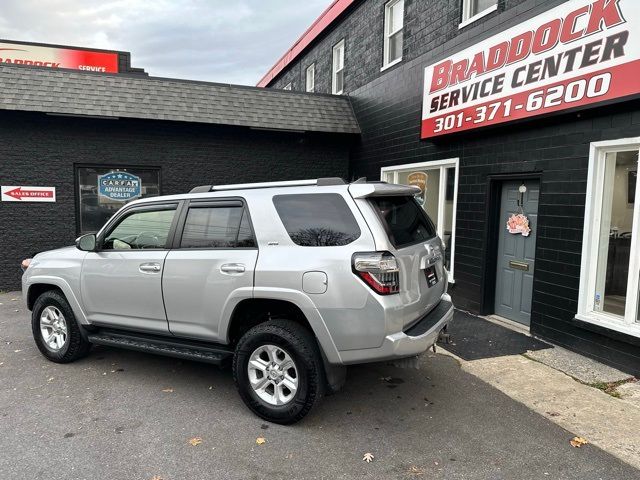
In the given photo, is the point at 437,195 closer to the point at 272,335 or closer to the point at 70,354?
the point at 272,335

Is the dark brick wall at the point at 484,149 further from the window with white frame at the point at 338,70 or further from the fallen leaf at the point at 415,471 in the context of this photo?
the fallen leaf at the point at 415,471

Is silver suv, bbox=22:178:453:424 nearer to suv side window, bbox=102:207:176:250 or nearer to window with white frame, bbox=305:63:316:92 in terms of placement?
suv side window, bbox=102:207:176:250

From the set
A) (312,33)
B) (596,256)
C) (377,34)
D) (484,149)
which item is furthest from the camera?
(312,33)

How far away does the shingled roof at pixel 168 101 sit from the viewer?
8.26 m

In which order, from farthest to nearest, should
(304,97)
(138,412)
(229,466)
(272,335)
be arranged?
(304,97) < (138,412) < (272,335) < (229,466)

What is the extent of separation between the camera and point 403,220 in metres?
3.83

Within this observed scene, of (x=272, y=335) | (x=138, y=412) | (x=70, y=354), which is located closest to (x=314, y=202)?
(x=272, y=335)

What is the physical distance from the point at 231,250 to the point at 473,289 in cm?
453

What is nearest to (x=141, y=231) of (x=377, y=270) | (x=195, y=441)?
(x=195, y=441)

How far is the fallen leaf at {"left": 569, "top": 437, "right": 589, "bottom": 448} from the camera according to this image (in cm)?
338

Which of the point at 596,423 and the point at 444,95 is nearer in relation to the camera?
the point at 596,423

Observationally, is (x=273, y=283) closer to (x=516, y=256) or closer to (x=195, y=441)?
(x=195, y=441)

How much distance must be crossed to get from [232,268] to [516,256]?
4.42 meters

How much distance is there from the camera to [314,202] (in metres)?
3.68
